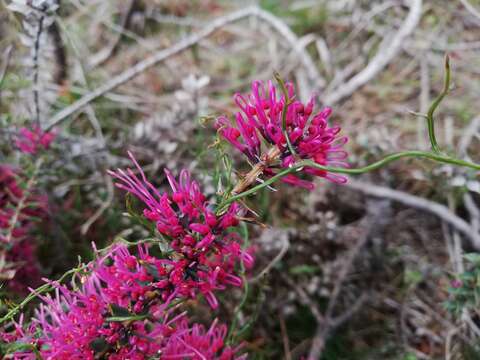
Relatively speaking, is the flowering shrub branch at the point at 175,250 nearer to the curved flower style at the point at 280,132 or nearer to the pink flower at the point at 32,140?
the curved flower style at the point at 280,132

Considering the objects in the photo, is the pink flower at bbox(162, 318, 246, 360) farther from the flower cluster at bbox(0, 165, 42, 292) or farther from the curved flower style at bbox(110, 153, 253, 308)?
the flower cluster at bbox(0, 165, 42, 292)

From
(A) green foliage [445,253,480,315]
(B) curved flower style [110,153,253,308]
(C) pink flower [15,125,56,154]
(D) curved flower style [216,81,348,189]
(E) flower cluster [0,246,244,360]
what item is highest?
(D) curved flower style [216,81,348,189]

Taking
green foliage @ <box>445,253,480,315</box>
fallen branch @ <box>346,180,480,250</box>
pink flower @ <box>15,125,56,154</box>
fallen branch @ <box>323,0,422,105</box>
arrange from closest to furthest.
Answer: green foliage @ <box>445,253,480,315</box> < pink flower @ <box>15,125,56,154</box> < fallen branch @ <box>346,180,480,250</box> < fallen branch @ <box>323,0,422,105</box>

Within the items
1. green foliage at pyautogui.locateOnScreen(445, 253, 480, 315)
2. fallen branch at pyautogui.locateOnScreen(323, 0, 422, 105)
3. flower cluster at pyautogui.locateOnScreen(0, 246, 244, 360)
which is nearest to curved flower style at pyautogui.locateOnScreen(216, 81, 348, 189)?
flower cluster at pyautogui.locateOnScreen(0, 246, 244, 360)

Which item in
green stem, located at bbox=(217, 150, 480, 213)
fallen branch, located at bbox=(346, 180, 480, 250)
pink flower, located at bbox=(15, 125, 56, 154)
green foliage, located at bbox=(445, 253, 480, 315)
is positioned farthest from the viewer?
fallen branch, located at bbox=(346, 180, 480, 250)

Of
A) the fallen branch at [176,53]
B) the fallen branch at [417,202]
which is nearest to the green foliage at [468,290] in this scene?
the fallen branch at [417,202]

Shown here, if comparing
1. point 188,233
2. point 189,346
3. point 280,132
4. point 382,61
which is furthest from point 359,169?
point 382,61
